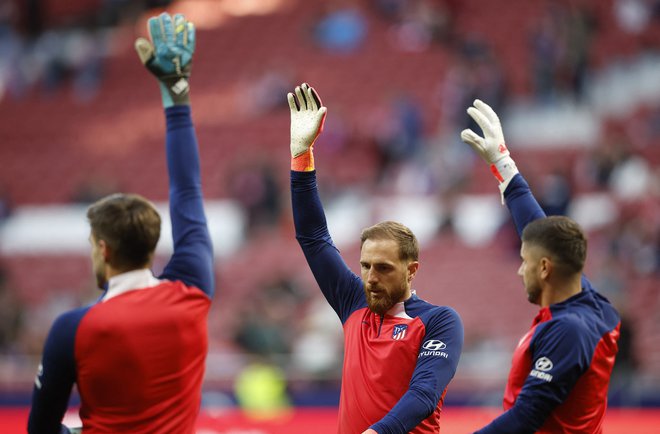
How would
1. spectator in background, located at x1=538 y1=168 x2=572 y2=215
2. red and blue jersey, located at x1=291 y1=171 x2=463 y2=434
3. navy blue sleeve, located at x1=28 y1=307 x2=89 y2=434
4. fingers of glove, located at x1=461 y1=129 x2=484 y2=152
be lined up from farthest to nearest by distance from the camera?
1. spectator in background, located at x1=538 y1=168 x2=572 y2=215
2. fingers of glove, located at x1=461 y1=129 x2=484 y2=152
3. red and blue jersey, located at x1=291 y1=171 x2=463 y2=434
4. navy blue sleeve, located at x1=28 y1=307 x2=89 y2=434

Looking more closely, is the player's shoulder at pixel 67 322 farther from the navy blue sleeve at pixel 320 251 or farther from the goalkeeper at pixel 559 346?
the goalkeeper at pixel 559 346

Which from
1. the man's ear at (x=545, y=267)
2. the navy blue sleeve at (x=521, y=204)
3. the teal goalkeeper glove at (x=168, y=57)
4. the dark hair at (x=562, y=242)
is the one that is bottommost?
the man's ear at (x=545, y=267)

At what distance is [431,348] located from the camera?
3.59m

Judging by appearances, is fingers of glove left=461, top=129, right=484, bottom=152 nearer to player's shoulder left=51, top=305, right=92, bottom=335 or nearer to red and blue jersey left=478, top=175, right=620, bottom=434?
red and blue jersey left=478, top=175, right=620, bottom=434

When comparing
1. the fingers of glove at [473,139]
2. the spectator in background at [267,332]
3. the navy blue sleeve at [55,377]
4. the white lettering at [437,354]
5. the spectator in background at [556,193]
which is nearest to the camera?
the navy blue sleeve at [55,377]

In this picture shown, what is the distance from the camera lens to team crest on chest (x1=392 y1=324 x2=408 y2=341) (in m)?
3.69

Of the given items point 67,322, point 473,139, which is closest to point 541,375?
point 473,139

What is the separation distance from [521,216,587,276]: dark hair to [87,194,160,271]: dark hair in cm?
152

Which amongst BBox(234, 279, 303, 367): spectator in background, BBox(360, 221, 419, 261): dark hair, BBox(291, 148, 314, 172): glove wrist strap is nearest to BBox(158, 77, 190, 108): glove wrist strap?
BBox(291, 148, 314, 172): glove wrist strap

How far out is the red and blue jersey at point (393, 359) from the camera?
346 centimetres

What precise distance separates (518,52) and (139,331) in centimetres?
1539

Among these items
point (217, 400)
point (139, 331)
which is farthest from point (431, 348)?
point (217, 400)

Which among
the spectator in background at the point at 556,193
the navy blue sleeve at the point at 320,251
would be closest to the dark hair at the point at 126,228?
the navy blue sleeve at the point at 320,251

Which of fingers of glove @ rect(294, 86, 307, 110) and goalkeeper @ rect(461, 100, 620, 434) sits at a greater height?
fingers of glove @ rect(294, 86, 307, 110)
